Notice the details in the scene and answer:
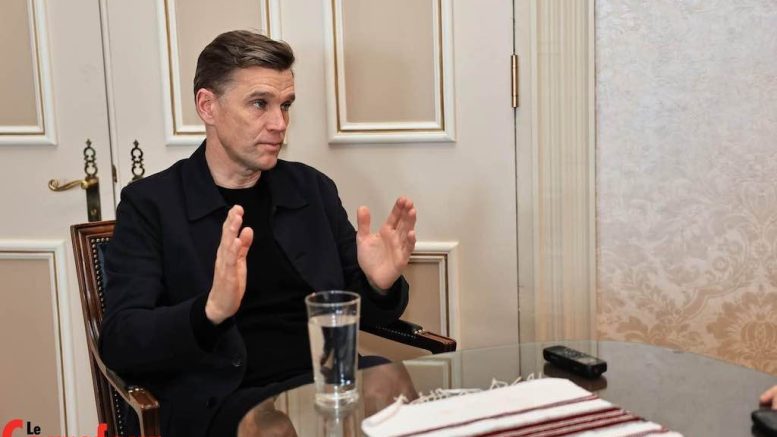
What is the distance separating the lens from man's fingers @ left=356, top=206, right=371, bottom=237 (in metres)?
1.81

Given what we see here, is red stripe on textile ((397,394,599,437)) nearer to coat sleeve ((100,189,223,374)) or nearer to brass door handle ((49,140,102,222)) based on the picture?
coat sleeve ((100,189,223,374))

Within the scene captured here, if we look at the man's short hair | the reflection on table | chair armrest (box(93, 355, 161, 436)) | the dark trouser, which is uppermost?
the man's short hair

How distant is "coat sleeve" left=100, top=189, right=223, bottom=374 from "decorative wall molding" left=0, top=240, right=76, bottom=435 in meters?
0.63

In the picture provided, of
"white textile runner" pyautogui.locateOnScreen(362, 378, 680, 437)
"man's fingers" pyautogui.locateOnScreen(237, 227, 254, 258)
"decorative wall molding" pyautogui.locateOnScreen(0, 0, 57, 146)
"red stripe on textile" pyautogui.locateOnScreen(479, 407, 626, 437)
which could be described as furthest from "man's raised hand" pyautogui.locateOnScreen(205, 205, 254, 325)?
"decorative wall molding" pyautogui.locateOnScreen(0, 0, 57, 146)

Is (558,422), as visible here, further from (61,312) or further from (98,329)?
(61,312)

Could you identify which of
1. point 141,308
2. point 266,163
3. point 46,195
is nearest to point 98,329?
point 141,308

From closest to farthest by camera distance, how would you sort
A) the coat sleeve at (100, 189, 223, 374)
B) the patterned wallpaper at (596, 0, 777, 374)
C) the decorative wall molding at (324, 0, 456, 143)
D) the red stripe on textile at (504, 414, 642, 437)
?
the red stripe on textile at (504, 414, 642, 437), the coat sleeve at (100, 189, 223, 374), the patterned wallpaper at (596, 0, 777, 374), the decorative wall molding at (324, 0, 456, 143)

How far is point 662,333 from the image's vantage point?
2350mm

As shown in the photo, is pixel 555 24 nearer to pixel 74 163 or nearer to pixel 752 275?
pixel 752 275

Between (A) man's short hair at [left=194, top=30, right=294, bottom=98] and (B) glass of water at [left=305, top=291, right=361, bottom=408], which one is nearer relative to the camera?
(B) glass of water at [left=305, top=291, right=361, bottom=408]

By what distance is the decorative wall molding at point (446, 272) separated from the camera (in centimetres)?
241

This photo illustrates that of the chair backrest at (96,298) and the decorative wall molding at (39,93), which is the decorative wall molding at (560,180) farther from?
the decorative wall molding at (39,93)

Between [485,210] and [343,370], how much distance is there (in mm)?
1102

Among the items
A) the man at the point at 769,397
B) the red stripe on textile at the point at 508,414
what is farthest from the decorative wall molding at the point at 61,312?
the man at the point at 769,397
